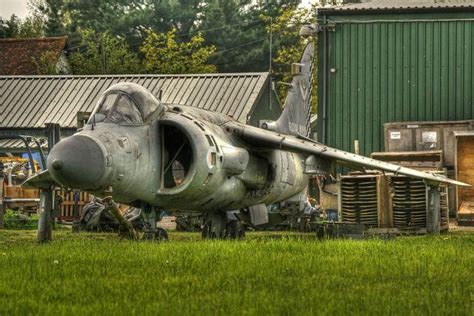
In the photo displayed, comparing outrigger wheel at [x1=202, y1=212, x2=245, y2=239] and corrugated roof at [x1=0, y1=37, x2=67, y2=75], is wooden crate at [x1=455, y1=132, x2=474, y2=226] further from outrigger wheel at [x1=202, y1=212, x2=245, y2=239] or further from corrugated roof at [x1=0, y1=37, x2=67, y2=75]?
corrugated roof at [x1=0, y1=37, x2=67, y2=75]

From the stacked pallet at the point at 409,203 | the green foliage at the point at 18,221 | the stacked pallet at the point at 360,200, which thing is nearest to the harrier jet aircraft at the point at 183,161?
the stacked pallet at the point at 360,200

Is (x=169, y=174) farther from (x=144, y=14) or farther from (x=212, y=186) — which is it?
(x=144, y=14)

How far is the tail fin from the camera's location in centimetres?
2180

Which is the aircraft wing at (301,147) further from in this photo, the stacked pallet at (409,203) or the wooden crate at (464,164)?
the wooden crate at (464,164)

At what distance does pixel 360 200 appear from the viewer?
22531mm

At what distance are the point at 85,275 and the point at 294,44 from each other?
214ft

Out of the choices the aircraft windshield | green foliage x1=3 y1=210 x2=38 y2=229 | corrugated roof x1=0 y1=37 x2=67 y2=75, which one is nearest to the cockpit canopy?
the aircraft windshield

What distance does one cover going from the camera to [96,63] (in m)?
66.7

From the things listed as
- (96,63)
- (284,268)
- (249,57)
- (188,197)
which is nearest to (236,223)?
(188,197)

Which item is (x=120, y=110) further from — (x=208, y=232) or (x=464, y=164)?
(x=464, y=164)

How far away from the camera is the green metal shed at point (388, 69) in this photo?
100ft

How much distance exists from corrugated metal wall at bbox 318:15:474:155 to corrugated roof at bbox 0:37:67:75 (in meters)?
32.4

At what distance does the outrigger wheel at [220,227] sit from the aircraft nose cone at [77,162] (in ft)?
13.6

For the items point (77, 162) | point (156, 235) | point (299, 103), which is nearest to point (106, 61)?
point (299, 103)
